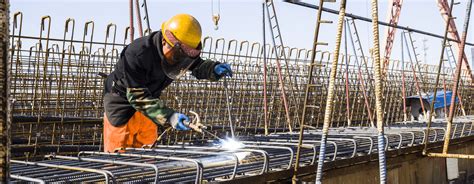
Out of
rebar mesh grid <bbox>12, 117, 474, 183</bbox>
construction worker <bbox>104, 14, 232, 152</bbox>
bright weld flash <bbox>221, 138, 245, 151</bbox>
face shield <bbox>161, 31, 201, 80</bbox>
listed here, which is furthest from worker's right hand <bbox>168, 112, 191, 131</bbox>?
face shield <bbox>161, 31, 201, 80</bbox>

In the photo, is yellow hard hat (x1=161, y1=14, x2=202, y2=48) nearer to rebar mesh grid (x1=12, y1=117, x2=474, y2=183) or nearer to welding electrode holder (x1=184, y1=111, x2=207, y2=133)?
welding electrode holder (x1=184, y1=111, x2=207, y2=133)

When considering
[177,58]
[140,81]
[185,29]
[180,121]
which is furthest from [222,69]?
[180,121]

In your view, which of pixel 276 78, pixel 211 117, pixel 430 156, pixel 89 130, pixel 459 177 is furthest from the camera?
pixel 276 78

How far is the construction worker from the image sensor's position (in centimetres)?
466

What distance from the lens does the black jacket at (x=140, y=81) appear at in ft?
15.3

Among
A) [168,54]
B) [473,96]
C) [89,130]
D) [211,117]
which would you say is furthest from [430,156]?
[473,96]

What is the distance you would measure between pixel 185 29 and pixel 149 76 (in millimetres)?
571

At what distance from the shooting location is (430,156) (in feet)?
21.0

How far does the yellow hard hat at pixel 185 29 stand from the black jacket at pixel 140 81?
169 millimetres

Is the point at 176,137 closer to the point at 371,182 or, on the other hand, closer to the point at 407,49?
the point at 371,182

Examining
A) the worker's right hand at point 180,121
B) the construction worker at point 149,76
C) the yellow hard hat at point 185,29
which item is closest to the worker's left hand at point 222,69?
the construction worker at point 149,76

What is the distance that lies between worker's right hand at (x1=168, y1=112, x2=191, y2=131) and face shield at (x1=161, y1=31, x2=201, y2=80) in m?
0.62

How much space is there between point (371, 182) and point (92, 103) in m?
4.40

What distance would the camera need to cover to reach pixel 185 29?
4.79 m
